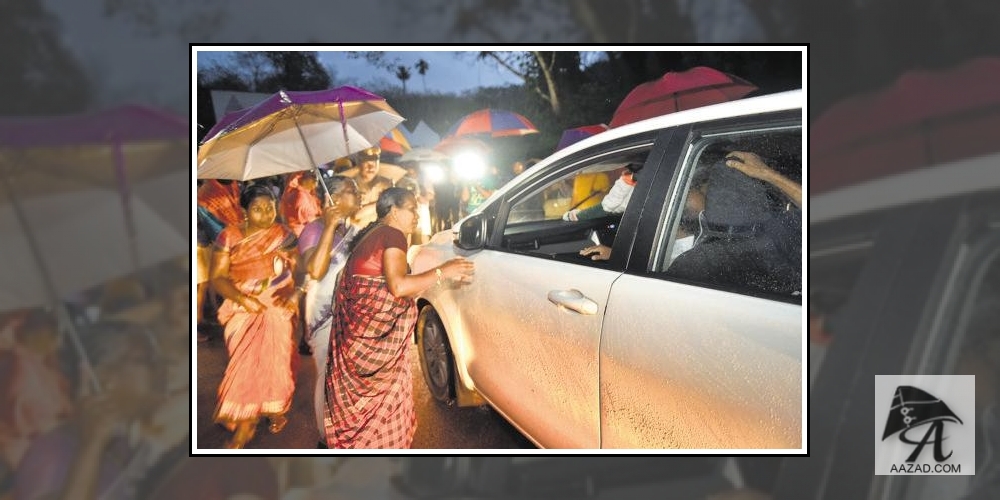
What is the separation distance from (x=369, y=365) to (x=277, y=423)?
641 mm

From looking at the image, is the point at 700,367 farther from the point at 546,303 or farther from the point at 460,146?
the point at 460,146

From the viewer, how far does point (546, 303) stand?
2182 millimetres

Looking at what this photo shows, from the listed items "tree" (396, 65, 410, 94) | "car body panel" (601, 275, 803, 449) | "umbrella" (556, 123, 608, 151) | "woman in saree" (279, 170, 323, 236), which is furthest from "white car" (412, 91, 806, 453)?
"woman in saree" (279, 170, 323, 236)

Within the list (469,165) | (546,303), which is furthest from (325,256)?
(546,303)

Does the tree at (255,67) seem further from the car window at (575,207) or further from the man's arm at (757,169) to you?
the man's arm at (757,169)

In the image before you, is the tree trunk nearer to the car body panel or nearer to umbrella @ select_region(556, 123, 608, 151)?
umbrella @ select_region(556, 123, 608, 151)

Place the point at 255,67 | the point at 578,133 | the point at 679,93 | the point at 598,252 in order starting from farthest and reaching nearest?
1. the point at 255,67
2. the point at 578,133
3. the point at 679,93
4. the point at 598,252

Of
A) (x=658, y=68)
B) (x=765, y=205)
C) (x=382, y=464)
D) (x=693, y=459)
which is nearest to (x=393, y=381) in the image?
(x=382, y=464)

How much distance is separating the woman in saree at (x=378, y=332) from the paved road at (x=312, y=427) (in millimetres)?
126

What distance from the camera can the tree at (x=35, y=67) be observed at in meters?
2.70

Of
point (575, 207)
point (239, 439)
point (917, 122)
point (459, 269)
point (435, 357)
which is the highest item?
point (917, 122)

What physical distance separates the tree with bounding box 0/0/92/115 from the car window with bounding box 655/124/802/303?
274 centimetres

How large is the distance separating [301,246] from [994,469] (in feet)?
11.0

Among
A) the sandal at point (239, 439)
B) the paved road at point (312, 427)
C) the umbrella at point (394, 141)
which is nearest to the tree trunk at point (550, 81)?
the umbrella at point (394, 141)
